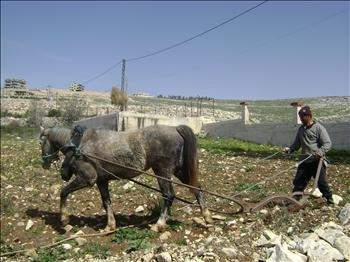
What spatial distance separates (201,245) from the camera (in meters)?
7.27

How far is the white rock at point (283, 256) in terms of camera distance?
620 centimetres

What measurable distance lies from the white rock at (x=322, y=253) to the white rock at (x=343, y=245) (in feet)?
0.37

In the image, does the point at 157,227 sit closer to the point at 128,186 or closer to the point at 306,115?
the point at 306,115

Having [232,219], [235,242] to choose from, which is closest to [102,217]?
[232,219]

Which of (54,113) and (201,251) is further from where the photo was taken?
(54,113)

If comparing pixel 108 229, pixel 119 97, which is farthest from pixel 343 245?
pixel 119 97

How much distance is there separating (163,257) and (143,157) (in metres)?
2.23

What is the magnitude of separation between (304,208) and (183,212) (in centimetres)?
224

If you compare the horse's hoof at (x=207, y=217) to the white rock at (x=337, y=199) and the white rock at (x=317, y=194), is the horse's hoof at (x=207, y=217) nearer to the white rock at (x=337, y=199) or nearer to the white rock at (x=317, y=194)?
the white rock at (x=317, y=194)

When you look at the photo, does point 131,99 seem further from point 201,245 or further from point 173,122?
point 201,245

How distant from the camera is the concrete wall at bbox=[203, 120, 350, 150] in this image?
16.4 meters

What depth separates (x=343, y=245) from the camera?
263 inches

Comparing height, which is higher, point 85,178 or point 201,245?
point 85,178

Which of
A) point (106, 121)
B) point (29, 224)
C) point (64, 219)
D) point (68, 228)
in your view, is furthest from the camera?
point (106, 121)
